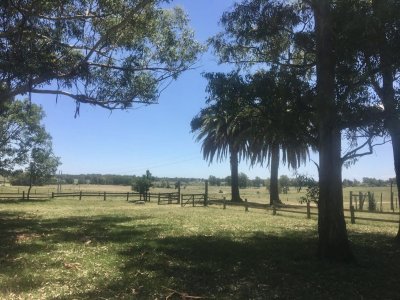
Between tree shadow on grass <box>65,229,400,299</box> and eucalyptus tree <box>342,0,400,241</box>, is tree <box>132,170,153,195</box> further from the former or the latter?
eucalyptus tree <box>342,0,400,241</box>

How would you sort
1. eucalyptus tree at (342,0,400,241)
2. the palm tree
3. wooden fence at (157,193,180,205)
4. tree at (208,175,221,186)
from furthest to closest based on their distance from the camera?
tree at (208,175,221,186) < wooden fence at (157,193,180,205) < the palm tree < eucalyptus tree at (342,0,400,241)

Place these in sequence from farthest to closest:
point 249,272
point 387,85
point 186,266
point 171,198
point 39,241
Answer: point 171,198 → point 39,241 → point 387,85 → point 186,266 → point 249,272

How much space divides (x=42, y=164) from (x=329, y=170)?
143 feet

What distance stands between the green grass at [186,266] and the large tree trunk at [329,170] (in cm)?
55

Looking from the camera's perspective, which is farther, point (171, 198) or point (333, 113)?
point (171, 198)

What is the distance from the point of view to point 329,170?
11086 mm

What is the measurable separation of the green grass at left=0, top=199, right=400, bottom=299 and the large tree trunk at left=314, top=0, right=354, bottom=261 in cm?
55

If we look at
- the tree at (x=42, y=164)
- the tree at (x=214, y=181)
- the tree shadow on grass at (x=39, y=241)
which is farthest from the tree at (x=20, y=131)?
the tree at (x=214, y=181)

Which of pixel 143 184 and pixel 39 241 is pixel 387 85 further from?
pixel 143 184

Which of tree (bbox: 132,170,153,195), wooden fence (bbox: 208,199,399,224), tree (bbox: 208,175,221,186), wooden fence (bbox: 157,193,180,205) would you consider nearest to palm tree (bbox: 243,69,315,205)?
wooden fence (bbox: 208,199,399,224)

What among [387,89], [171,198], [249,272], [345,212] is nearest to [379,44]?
[387,89]

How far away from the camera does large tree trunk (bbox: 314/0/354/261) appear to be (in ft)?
35.8

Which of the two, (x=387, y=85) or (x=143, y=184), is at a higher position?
(x=387, y=85)

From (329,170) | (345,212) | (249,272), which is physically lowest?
(249,272)
